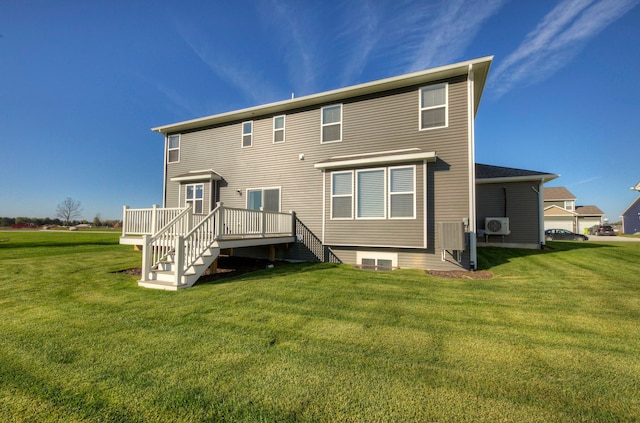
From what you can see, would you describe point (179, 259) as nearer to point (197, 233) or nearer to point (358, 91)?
point (197, 233)

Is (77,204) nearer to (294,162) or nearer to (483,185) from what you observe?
(294,162)

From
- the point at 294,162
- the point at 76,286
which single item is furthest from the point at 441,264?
the point at 76,286

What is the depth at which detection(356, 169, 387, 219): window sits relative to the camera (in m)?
8.34

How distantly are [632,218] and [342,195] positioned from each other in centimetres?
Result: 4610

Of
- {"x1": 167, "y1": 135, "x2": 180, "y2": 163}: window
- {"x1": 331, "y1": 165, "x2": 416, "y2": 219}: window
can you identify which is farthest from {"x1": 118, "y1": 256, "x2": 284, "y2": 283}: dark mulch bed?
{"x1": 167, "y1": 135, "x2": 180, "y2": 163}: window

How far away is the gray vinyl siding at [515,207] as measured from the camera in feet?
41.1

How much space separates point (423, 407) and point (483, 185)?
1414cm

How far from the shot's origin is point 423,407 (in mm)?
1965

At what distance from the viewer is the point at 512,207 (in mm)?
12906

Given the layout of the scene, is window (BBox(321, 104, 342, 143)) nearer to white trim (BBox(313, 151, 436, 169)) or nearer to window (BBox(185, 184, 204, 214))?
white trim (BBox(313, 151, 436, 169))

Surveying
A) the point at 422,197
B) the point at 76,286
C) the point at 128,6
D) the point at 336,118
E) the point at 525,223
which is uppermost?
the point at 128,6

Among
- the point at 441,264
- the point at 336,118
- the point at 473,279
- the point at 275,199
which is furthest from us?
the point at 275,199

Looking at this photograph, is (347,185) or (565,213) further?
(565,213)

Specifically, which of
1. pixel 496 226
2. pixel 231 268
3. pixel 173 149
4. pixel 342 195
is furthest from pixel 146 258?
pixel 496 226
